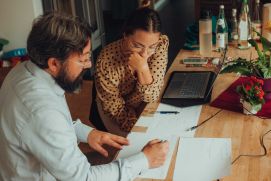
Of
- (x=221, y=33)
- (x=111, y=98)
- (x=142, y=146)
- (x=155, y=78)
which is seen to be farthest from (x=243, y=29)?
(x=142, y=146)

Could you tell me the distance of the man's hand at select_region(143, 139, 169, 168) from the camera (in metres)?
1.40

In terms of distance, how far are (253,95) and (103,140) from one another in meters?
0.63

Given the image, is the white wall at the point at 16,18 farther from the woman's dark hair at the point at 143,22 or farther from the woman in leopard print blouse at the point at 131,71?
the woman's dark hair at the point at 143,22

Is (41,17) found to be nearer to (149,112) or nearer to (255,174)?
(149,112)

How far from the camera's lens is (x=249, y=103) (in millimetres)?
1673

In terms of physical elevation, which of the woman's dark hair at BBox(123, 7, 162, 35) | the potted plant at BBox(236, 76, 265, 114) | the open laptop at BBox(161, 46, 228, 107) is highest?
the woman's dark hair at BBox(123, 7, 162, 35)

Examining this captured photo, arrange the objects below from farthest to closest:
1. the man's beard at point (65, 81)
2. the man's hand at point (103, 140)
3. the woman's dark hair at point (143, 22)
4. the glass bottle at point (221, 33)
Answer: the glass bottle at point (221, 33) < the woman's dark hair at point (143, 22) < the man's hand at point (103, 140) < the man's beard at point (65, 81)

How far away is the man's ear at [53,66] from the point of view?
129 centimetres

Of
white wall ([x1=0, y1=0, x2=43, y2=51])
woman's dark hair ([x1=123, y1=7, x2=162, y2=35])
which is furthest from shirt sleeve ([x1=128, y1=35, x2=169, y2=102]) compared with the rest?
white wall ([x1=0, y1=0, x2=43, y2=51])

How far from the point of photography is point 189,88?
6.41ft

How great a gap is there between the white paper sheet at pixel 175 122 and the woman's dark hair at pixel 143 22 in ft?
1.17

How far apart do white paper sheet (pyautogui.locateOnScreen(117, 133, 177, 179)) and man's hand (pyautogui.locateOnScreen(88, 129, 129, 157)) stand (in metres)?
0.03

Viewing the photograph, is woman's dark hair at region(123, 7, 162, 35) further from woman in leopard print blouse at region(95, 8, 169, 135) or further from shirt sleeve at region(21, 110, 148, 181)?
shirt sleeve at region(21, 110, 148, 181)

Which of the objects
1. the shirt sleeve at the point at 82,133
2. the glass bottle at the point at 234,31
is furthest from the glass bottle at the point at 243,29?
the shirt sleeve at the point at 82,133
